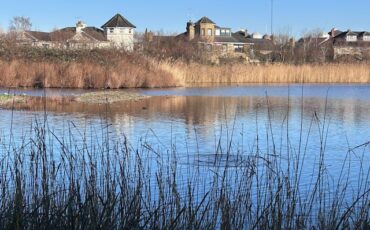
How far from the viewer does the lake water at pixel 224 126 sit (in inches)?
304

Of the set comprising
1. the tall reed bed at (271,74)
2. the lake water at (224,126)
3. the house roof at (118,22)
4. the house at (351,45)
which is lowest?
the lake water at (224,126)

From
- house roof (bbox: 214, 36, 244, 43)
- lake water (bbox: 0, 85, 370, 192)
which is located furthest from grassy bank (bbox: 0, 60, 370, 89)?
house roof (bbox: 214, 36, 244, 43)

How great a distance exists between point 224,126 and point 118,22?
182ft

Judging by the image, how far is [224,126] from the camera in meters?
12.5

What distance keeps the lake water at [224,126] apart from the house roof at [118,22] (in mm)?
45901

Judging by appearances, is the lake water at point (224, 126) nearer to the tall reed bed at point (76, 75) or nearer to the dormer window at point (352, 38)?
the tall reed bed at point (76, 75)

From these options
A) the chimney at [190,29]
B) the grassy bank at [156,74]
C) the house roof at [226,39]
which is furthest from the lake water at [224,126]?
the house roof at [226,39]

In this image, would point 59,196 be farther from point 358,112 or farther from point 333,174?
point 358,112

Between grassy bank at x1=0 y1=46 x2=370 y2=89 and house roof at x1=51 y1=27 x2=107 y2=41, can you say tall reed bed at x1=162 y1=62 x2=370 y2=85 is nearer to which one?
grassy bank at x1=0 y1=46 x2=370 y2=89

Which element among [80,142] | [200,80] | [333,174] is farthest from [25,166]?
[200,80]

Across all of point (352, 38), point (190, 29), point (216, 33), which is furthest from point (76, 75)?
point (352, 38)

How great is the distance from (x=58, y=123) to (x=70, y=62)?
57.3 feet

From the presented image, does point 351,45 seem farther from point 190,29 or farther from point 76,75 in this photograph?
point 76,75

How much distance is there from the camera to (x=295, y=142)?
9.71 m
